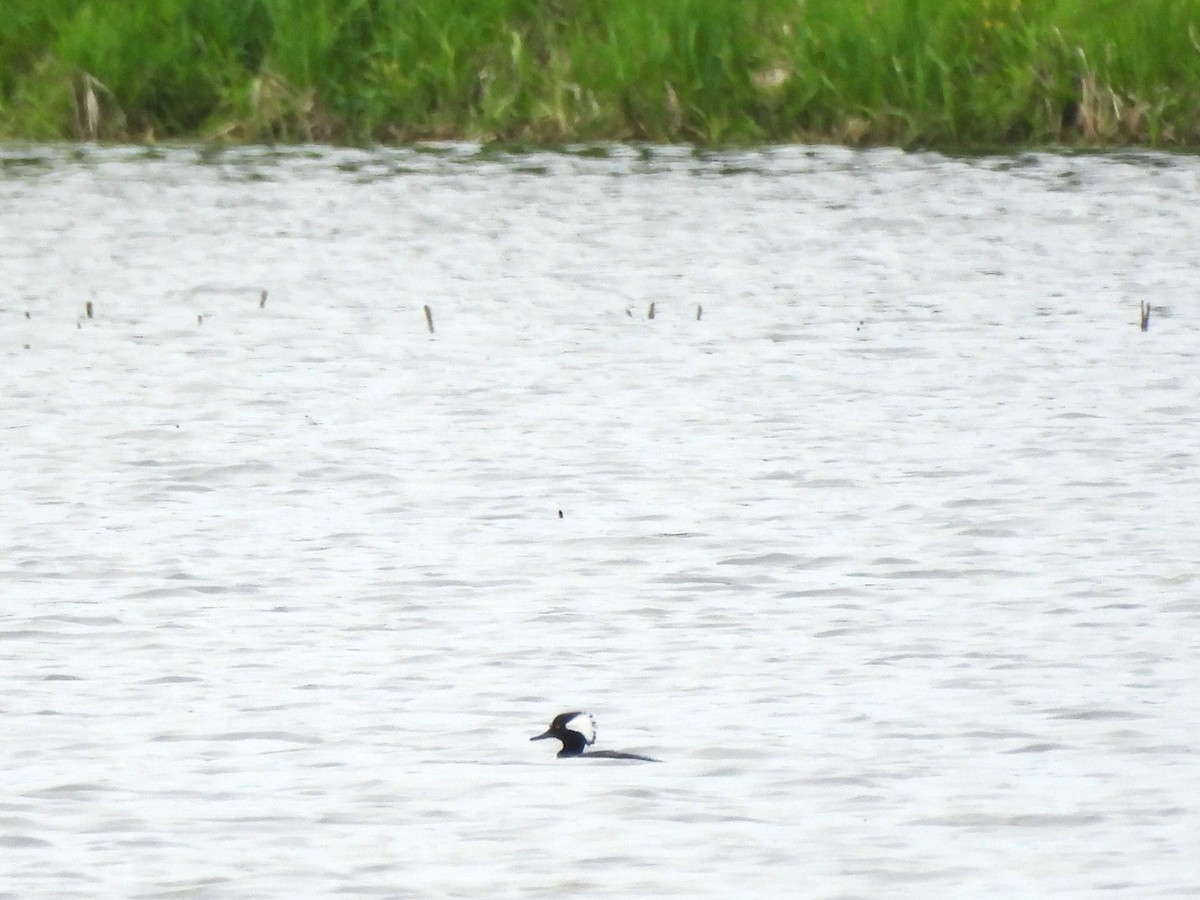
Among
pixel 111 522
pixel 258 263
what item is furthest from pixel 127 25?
pixel 111 522

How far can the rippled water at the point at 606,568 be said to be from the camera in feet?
20.3

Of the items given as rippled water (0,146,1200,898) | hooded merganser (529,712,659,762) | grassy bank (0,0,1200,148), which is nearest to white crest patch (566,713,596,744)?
hooded merganser (529,712,659,762)

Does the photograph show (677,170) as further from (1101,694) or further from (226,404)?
(1101,694)

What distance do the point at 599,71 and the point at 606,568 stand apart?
13068 mm

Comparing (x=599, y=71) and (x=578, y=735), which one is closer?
(x=578, y=735)

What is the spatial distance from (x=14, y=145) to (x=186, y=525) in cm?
1462

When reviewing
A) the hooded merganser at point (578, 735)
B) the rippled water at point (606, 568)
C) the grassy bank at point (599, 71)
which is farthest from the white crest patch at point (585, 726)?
the grassy bank at point (599, 71)

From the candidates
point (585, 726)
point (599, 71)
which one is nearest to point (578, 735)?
point (585, 726)

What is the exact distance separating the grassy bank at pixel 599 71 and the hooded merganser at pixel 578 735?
1458cm

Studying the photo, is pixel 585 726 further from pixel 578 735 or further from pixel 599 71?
pixel 599 71

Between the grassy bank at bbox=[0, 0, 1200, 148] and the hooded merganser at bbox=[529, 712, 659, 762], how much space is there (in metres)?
14.6

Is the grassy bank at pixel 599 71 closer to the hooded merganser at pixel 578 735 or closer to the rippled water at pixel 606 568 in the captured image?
the rippled water at pixel 606 568

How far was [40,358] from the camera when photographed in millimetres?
14234

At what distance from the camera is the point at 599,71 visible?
71.3 ft
